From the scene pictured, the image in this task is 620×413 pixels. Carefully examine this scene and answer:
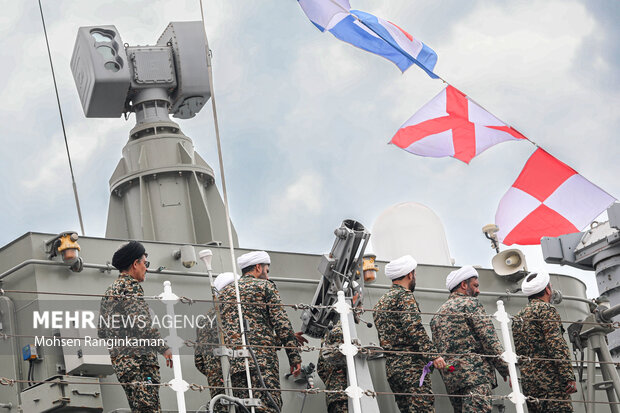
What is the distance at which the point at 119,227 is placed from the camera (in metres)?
9.27

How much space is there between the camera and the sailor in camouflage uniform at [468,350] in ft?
22.1

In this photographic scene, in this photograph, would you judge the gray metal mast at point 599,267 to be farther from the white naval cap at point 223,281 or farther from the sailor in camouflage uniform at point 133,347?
the sailor in camouflage uniform at point 133,347

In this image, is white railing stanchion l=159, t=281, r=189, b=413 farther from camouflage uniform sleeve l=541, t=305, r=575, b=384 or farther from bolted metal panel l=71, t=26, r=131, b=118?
bolted metal panel l=71, t=26, r=131, b=118

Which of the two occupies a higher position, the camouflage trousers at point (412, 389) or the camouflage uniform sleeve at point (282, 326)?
the camouflage uniform sleeve at point (282, 326)

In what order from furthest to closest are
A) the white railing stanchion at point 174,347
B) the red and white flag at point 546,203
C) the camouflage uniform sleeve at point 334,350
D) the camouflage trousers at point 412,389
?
the red and white flag at point 546,203, the camouflage trousers at point 412,389, the camouflage uniform sleeve at point 334,350, the white railing stanchion at point 174,347

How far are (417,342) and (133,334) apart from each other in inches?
76.3

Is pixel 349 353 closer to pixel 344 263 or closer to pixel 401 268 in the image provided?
pixel 344 263

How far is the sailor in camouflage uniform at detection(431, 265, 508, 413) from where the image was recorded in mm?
6723

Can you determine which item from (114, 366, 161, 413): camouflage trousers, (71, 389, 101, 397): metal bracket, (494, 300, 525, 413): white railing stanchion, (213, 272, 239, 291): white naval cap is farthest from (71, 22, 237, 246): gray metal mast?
(494, 300, 525, 413): white railing stanchion

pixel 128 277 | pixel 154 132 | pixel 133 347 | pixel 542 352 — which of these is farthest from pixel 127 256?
pixel 154 132

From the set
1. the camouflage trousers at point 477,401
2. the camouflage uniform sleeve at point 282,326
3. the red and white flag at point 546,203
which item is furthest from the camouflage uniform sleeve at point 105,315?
the red and white flag at point 546,203

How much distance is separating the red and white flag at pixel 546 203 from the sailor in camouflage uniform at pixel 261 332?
11.3 feet

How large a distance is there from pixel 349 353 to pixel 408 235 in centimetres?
343

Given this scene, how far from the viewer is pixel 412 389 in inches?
262
